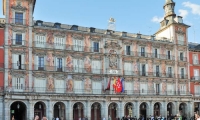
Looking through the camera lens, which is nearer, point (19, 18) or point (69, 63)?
point (19, 18)

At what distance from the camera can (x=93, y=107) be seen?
47.8 meters

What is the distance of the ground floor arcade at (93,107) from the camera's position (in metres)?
42.2

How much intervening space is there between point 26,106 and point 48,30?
37.2 ft

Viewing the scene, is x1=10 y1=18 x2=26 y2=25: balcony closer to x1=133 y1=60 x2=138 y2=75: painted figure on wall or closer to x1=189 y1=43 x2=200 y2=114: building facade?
x1=133 y1=60 x2=138 y2=75: painted figure on wall

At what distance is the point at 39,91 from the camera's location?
42562mm

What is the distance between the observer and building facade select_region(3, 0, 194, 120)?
42.1 metres

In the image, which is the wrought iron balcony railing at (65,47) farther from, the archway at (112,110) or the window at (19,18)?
the archway at (112,110)

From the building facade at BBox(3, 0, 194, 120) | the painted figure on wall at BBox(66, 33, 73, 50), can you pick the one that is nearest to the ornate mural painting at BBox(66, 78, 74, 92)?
the building facade at BBox(3, 0, 194, 120)

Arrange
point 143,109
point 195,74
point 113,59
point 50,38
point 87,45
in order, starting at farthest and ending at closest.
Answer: point 195,74 < point 143,109 < point 113,59 < point 87,45 < point 50,38

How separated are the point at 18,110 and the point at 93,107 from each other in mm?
11223

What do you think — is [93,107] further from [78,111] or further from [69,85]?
[69,85]

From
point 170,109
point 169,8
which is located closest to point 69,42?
point 170,109

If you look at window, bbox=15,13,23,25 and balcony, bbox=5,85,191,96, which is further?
window, bbox=15,13,23,25

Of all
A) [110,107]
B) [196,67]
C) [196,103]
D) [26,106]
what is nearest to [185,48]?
[196,67]
